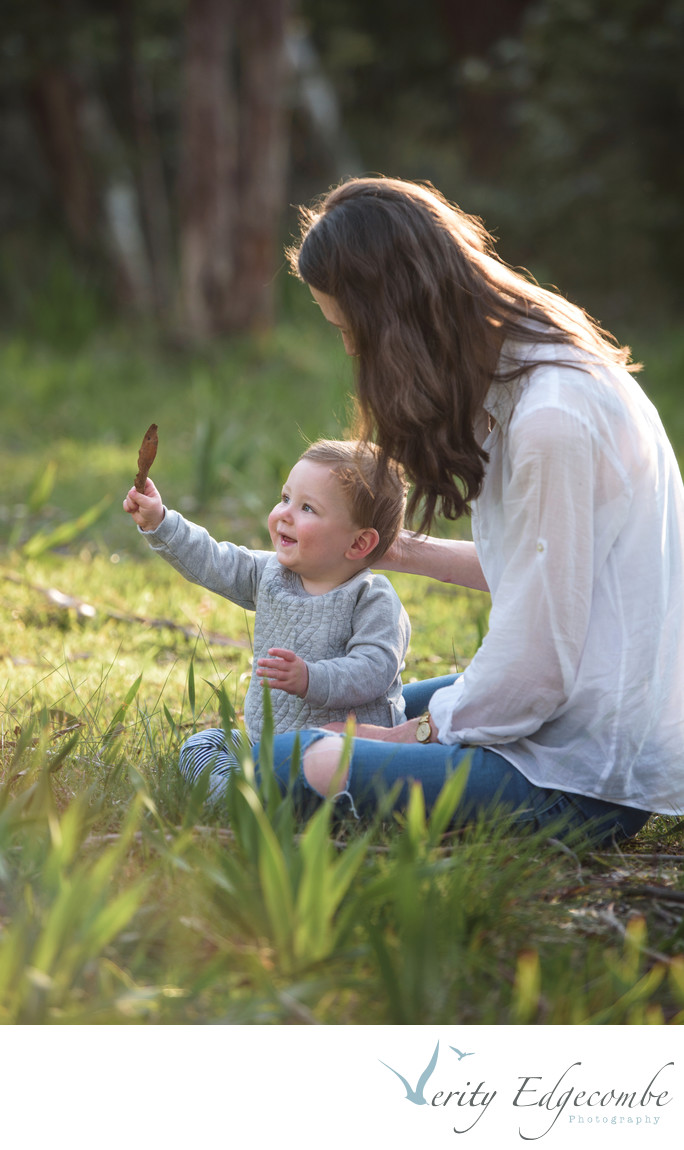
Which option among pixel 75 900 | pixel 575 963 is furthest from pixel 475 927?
pixel 75 900

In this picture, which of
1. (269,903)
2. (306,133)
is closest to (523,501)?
(269,903)

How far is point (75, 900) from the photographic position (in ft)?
4.32

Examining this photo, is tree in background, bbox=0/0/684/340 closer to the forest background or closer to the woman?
the forest background

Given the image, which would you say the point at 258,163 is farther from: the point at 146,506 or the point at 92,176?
the point at 146,506

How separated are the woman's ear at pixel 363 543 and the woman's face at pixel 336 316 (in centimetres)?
39

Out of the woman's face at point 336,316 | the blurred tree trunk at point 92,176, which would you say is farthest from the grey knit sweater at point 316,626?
the blurred tree trunk at point 92,176

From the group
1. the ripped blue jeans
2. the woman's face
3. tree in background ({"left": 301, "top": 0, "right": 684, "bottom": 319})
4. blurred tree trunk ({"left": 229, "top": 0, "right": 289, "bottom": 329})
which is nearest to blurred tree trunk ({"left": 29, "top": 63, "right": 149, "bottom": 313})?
blurred tree trunk ({"left": 229, "top": 0, "right": 289, "bottom": 329})

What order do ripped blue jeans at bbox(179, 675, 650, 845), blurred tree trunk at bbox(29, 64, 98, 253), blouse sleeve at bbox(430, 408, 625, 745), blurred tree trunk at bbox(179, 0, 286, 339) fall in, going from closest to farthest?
blouse sleeve at bbox(430, 408, 625, 745) → ripped blue jeans at bbox(179, 675, 650, 845) → blurred tree trunk at bbox(179, 0, 286, 339) → blurred tree trunk at bbox(29, 64, 98, 253)

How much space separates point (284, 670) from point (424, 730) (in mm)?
283

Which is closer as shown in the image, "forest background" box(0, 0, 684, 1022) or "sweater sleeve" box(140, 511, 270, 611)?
"forest background" box(0, 0, 684, 1022)

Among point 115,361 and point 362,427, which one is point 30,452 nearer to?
point 115,361

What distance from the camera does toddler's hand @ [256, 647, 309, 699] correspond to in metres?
2.02

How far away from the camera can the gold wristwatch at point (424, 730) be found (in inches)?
80.2
